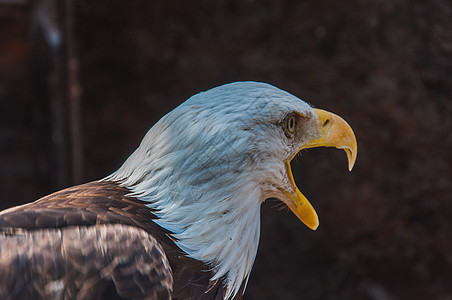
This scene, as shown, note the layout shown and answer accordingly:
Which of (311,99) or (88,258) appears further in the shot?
(311,99)

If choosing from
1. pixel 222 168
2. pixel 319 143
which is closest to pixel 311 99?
pixel 319 143

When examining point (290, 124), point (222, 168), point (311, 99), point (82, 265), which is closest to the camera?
point (82, 265)

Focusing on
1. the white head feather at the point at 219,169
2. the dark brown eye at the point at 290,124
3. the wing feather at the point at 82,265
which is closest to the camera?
the wing feather at the point at 82,265

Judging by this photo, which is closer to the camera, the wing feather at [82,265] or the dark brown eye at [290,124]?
the wing feather at [82,265]

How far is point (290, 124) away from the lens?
2076mm

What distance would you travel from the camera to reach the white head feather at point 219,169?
1904 mm

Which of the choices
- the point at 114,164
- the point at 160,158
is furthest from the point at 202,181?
the point at 114,164

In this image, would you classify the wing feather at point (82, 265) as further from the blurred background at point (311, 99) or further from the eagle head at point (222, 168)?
the blurred background at point (311, 99)

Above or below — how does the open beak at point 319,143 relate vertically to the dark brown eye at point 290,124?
below

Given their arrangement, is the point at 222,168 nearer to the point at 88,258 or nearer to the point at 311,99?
the point at 88,258

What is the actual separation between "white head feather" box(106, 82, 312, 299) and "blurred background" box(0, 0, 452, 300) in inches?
77.5

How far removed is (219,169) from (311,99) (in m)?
2.21

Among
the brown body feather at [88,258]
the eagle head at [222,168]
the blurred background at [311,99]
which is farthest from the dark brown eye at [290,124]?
the blurred background at [311,99]

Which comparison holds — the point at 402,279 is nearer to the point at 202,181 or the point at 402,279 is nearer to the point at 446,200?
the point at 446,200
